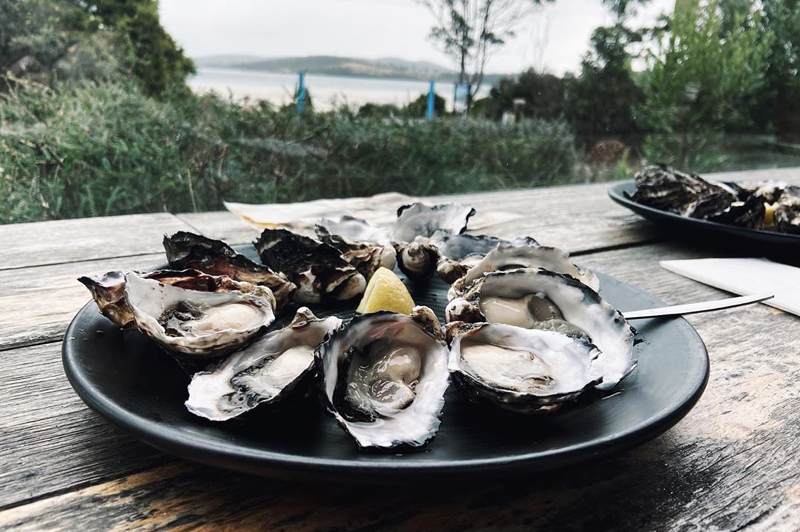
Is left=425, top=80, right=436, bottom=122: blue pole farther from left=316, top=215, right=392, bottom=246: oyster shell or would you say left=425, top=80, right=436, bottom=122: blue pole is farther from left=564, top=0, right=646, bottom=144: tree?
left=316, top=215, right=392, bottom=246: oyster shell

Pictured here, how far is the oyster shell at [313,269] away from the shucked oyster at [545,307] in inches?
6.1

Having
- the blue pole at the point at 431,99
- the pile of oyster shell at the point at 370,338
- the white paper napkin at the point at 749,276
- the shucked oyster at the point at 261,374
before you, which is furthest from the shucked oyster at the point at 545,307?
the blue pole at the point at 431,99

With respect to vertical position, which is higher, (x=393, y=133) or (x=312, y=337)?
(x=393, y=133)

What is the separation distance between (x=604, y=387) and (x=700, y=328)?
0.33m

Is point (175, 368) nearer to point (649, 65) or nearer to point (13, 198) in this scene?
point (13, 198)

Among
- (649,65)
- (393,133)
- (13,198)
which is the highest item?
(649,65)

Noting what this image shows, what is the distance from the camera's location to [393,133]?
8.84 ft

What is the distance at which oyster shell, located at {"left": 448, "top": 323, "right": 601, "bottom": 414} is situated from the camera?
15.6 inches

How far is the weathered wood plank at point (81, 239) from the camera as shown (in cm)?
A: 91

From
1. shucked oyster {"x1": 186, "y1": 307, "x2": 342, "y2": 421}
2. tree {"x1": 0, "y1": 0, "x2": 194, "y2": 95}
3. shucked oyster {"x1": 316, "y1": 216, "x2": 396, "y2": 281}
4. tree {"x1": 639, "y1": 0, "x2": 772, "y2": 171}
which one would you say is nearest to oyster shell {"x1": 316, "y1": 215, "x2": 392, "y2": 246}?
shucked oyster {"x1": 316, "y1": 216, "x2": 396, "y2": 281}

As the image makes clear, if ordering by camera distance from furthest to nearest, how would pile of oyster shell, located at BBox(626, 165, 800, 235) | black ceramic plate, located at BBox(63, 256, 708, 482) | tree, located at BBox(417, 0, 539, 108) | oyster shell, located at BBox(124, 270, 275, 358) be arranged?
1. tree, located at BBox(417, 0, 539, 108)
2. pile of oyster shell, located at BBox(626, 165, 800, 235)
3. oyster shell, located at BBox(124, 270, 275, 358)
4. black ceramic plate, located at BBox(63, 256, 708, 482)

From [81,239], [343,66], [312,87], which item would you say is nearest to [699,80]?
[343,66]

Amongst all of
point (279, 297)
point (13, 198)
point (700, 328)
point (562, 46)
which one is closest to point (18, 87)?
point (13, 198)

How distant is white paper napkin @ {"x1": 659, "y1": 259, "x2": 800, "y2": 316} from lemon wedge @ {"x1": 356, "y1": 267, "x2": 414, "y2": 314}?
488 mm
